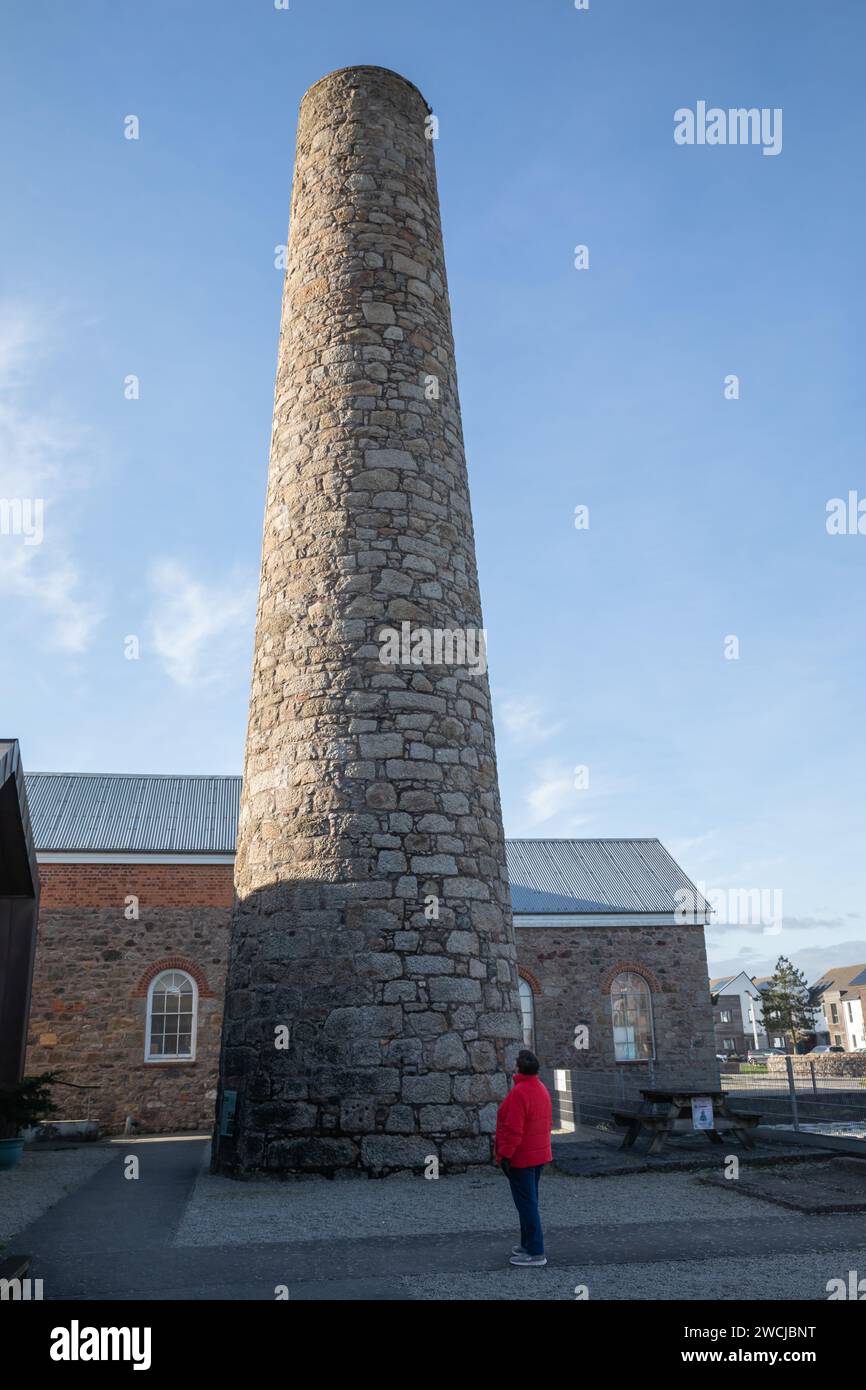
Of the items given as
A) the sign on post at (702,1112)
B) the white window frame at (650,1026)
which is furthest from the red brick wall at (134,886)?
the sign on post at (702,1112)

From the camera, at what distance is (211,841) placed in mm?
19484

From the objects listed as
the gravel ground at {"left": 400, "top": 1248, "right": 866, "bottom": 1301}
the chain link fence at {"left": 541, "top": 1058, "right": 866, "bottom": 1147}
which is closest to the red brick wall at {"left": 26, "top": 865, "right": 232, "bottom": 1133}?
the chain link fence at {"left": 541, "top": 1058, "right": 866, "bottom": 1147}

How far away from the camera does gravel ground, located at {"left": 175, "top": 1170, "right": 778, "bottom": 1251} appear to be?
639cm

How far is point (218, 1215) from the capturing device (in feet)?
22.9

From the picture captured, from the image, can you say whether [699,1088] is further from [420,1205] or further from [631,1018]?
[631,1018]

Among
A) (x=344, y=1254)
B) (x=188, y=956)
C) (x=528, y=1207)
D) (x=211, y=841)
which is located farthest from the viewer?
(x=211, y=841)

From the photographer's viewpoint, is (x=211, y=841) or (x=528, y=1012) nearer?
(x=211, y=841)

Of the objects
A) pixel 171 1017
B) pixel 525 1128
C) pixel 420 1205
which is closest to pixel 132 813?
pixel 171 1017

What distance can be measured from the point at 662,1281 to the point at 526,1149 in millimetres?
1025

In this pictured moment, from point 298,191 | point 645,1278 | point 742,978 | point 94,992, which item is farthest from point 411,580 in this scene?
point 742,978

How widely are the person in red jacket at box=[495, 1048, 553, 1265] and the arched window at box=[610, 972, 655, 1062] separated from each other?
16.2 m
